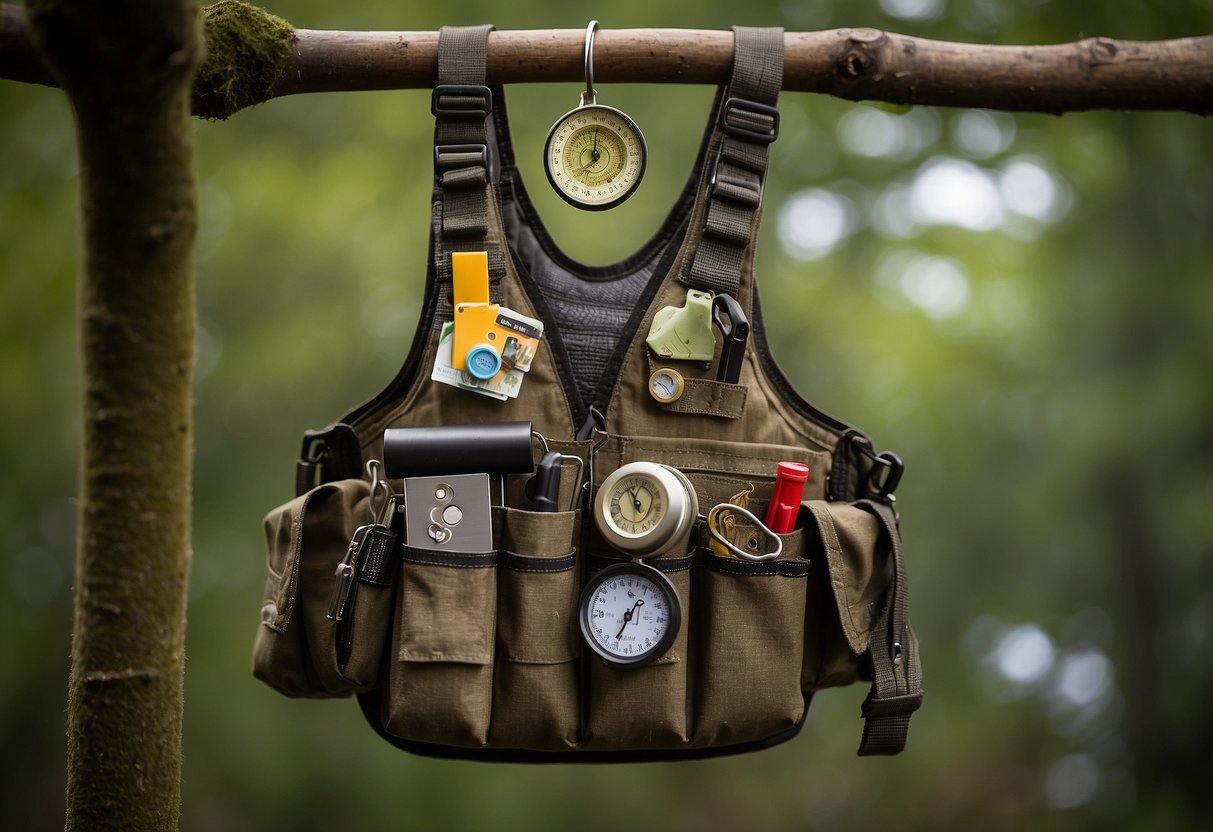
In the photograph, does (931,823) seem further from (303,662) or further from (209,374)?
(303,662)

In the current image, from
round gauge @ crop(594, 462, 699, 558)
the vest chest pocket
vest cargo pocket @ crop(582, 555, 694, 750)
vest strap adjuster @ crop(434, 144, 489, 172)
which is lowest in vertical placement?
vest cargo pocket @ crop(582, 555, 694, 750)

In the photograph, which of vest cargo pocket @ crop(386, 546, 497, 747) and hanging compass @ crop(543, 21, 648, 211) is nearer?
vest cargo pocket @ crop(386, 546, 497, 747)

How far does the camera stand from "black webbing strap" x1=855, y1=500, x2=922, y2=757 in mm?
2498

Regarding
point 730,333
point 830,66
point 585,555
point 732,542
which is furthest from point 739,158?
point 585,555

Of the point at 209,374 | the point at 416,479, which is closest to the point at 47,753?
the point at 209,374

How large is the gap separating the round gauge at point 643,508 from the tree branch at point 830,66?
3.19ft

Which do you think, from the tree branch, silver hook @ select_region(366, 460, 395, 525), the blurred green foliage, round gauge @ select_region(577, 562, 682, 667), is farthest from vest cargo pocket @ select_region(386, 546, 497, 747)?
Answer: the blurred green foliage

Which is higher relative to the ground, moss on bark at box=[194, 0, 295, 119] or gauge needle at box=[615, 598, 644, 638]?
moss on bark at box=[194, 0, 295, 119]

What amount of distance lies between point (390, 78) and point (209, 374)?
5.14m

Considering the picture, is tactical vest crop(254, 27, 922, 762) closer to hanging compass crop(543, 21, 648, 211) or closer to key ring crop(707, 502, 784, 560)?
key ring crop(707, 502, 784, 560)

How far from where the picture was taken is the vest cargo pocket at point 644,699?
233 centimetres

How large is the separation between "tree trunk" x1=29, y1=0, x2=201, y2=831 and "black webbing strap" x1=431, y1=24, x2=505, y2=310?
94 centimetres

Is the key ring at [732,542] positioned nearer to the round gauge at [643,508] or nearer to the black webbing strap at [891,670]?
the round gauge at [643,508]

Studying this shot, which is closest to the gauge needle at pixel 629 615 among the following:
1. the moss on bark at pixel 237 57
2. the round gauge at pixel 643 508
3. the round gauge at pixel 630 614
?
the round gauge at pixel 630 614
